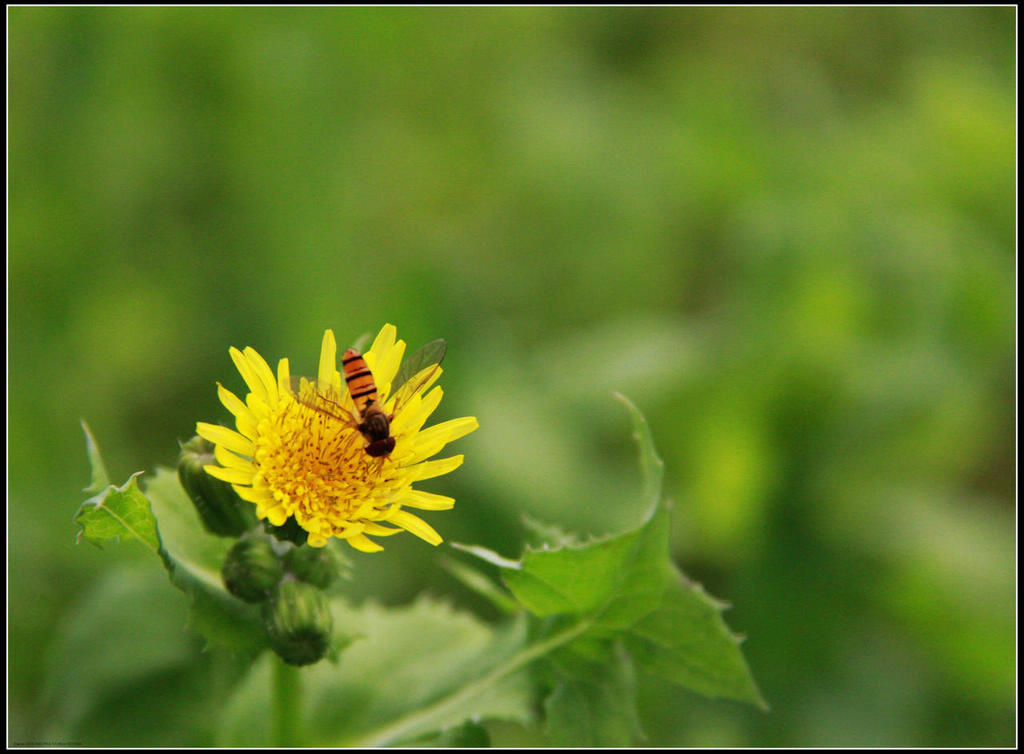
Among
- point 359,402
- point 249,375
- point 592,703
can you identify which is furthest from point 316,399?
point 592,703

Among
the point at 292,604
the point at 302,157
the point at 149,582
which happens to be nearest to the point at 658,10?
the point at 302,157

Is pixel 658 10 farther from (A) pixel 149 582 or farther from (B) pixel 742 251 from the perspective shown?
(A) pixel 149 582

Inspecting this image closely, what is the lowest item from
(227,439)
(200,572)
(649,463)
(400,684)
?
(400,684)

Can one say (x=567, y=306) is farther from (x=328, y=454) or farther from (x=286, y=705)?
(x=328, y=454)

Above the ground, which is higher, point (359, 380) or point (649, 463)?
point (359, 380)

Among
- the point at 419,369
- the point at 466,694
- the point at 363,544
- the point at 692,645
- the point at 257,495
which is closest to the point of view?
the point at 363,544

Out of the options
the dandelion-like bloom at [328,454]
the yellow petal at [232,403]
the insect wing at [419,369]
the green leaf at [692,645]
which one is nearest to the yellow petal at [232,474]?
the dandelion-like bloom at [328,454]

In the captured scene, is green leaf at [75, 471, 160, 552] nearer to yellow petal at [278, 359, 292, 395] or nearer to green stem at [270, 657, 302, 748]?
yellow petal at [278, 359, 292, 395]

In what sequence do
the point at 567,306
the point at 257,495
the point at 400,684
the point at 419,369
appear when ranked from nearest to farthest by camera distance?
the point at 257,495 → the point at 419,369 → the point at 400,684 → the point at 567,306
